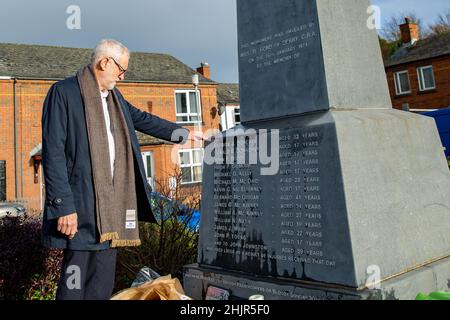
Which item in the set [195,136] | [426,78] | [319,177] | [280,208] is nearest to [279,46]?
[195,136]

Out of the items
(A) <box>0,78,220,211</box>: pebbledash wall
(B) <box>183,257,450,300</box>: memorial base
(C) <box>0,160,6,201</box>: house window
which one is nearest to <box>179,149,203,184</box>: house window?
(A) <box>0,78,220,211</box>: pebbledash wall

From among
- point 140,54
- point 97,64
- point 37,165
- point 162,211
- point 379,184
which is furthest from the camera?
point 140,54

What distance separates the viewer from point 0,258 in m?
4.07

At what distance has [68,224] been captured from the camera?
250 cm

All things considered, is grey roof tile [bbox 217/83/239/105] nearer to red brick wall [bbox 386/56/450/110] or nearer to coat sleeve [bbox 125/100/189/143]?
red brick wall [bbox 386/56/450/110]

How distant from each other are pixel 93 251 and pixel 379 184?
6.22ft

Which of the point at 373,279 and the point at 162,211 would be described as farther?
the point at 162,211

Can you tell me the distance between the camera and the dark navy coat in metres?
2.52

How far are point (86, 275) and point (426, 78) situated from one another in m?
28.8

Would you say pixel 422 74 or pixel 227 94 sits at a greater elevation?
pixel 227 94

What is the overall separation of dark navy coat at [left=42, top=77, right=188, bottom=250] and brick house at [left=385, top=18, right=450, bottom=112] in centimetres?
2588

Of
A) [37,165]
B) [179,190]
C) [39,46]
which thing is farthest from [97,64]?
[39,46]

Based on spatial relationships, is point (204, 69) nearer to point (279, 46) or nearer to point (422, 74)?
point (422, 74)

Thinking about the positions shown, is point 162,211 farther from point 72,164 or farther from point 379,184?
point 379,184
